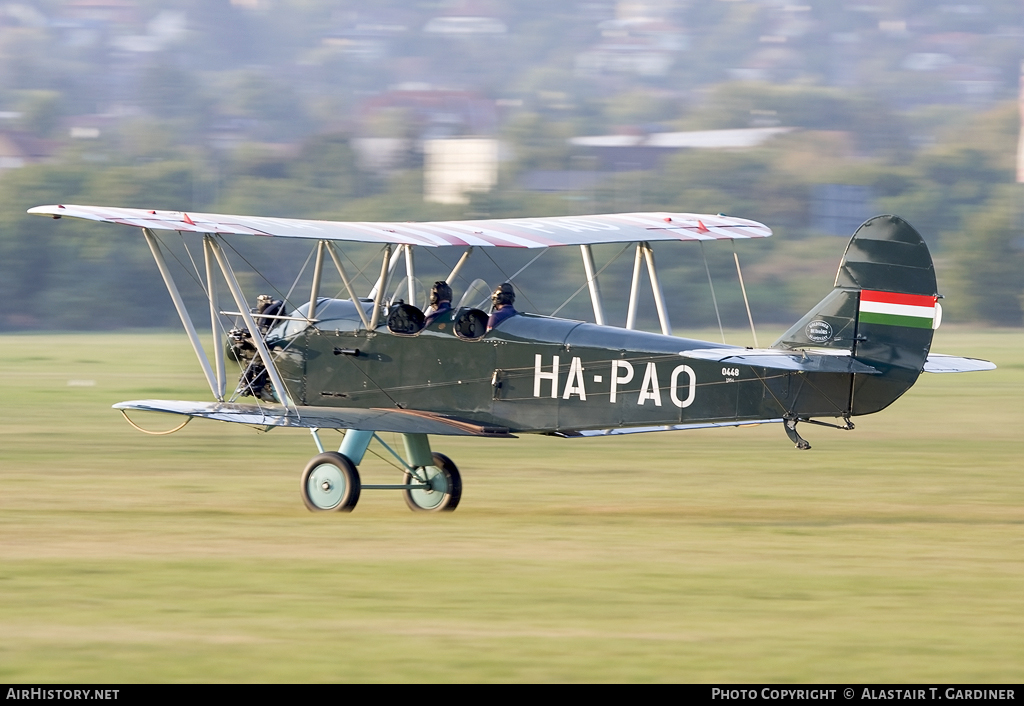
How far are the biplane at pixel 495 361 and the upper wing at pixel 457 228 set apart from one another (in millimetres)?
35

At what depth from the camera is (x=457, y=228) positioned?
43.4ft

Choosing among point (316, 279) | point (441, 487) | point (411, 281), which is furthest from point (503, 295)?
point (441, 487)

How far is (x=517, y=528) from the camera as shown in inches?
466

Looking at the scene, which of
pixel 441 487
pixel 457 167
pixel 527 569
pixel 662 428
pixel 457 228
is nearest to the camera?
pixel 527 569

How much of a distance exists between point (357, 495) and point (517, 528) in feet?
4.70

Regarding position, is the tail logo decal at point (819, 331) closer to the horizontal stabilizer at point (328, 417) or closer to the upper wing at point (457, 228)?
the upper wing at point (457, 228)

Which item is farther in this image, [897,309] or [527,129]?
[527,129]

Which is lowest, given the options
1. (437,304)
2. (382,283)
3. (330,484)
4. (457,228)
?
(330,484)

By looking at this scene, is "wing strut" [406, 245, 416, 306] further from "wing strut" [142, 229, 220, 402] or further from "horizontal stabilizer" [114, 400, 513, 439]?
"wing strut" [142, 229, 220, 402]

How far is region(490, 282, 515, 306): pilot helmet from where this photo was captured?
12.5 meters

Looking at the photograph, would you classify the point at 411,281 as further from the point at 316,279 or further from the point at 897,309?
the point at 897,309

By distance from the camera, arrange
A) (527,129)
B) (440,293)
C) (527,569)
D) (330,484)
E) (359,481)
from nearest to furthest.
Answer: (527,569)
(359,481)
(330,484)
(440,293)
(527,129)

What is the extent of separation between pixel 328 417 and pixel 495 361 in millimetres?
1449
